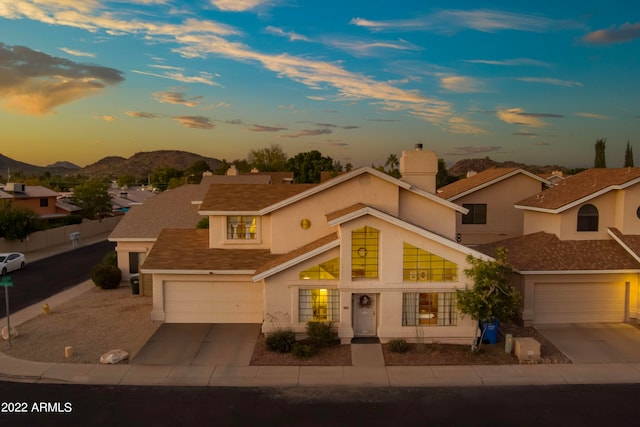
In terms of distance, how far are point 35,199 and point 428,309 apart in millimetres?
51549

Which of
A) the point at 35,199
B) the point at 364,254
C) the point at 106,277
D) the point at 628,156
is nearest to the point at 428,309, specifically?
the point at 364,254

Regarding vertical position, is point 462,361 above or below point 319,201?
below

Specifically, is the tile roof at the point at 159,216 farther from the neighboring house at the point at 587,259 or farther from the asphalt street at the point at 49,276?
the neighboring house at the point at 587,259

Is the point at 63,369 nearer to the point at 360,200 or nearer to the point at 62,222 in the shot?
the point at 360,200

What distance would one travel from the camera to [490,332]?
1767cm

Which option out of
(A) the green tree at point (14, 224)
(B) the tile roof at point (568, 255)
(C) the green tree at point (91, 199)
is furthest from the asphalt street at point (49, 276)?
(B) the tile roof at point (568, 255)

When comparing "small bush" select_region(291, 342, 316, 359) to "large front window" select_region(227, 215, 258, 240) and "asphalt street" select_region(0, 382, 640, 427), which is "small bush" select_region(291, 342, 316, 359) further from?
"large front window" select_region(227, 215, 258, 240)

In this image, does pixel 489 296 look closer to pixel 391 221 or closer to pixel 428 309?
pixel 428 309

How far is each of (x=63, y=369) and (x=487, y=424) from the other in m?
13.6

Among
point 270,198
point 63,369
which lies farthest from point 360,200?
point 63,369

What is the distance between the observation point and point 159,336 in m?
18.6

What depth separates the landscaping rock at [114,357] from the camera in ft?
52.4

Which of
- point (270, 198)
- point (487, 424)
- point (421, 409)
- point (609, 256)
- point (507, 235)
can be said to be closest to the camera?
point (487, 424)

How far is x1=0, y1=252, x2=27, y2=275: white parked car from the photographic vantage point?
101 feet
